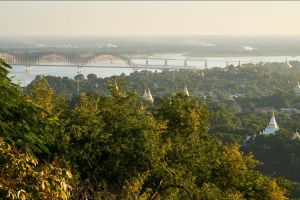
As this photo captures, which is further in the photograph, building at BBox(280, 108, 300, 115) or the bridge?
the bridge

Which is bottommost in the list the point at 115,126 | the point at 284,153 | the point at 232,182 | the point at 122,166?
the point at 284,153

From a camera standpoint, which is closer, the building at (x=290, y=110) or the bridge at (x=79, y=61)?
the building at (x=290, y=110)

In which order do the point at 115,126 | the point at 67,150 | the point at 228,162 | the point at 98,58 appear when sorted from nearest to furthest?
the point at 67,150 < the point at 115,126 < the point at 228,162 < the point at 98,58

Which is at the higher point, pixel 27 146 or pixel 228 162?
pixel 27 146

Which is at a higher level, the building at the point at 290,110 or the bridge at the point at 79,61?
the bridge at the point at 79,61

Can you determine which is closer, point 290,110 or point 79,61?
point 290,110

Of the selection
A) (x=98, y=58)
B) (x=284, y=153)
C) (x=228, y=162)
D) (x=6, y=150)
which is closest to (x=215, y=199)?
(x=228, y=162)

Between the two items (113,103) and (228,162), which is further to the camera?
(228,162)

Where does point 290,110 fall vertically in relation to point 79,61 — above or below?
below

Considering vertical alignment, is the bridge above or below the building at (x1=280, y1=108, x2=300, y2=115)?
above

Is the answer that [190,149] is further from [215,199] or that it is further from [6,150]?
[6,150]

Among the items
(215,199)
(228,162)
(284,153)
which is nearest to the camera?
(215,199)
